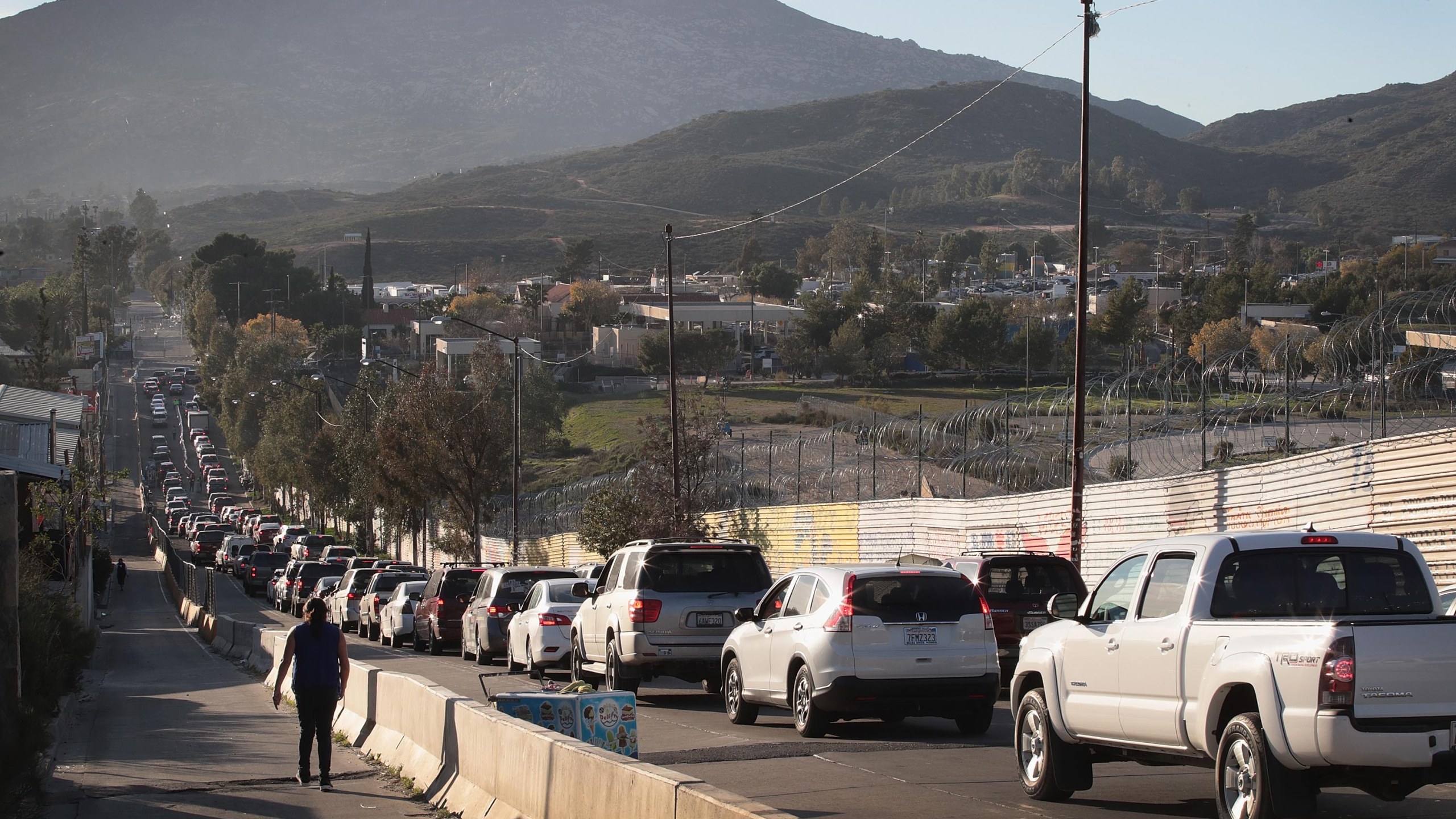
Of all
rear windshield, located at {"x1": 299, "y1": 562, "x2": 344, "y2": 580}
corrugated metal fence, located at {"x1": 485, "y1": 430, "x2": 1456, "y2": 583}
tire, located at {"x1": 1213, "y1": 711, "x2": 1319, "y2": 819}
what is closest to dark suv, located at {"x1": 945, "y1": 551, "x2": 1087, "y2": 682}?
corrugated metal fence, located at {"x1": 485, "y1": 430, "x2": 1456, "y2": 583}

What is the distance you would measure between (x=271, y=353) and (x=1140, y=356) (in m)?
67.4

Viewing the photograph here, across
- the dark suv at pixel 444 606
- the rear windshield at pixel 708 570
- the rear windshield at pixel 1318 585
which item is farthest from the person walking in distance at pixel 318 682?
the dark suv at pixel 444 606

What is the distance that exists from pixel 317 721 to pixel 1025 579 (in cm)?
978

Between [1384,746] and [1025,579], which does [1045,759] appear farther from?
[1025,579]

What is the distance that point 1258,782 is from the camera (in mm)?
8461

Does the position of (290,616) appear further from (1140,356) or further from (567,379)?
(567,379)

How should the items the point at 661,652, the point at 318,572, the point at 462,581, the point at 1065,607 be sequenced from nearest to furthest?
1. the point at 1065,607
2. the point at 661,652
3. the point at 462,581
4. the point at 318,572

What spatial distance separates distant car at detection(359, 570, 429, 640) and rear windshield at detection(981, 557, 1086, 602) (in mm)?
18200

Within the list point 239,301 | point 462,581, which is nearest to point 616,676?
point 462,581

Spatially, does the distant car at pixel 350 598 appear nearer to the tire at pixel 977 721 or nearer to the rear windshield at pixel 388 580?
the rear windshield at pixel 388 580

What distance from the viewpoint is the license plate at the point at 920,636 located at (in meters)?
14.5

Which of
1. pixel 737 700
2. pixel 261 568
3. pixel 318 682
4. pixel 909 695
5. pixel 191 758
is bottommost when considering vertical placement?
pixel 261 568

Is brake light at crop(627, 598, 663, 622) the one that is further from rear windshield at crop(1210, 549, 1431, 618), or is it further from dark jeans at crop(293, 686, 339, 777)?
rear windshield at crop(1210, 549, 1431, 618)

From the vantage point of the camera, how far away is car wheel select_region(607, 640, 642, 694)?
1869 cm
